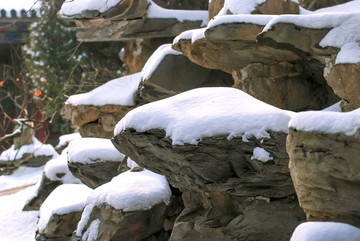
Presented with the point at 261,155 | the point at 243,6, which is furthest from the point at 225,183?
the point at 243,6

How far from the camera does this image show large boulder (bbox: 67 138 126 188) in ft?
21.2

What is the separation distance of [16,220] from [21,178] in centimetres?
315

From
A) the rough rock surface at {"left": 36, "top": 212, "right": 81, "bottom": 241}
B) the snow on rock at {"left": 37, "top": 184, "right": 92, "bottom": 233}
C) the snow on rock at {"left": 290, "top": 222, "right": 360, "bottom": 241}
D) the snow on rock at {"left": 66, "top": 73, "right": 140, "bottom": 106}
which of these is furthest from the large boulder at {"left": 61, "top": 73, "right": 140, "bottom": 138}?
the snow on rock at {"left": 290, "top": 222, "right": 360, "bottom": 241}

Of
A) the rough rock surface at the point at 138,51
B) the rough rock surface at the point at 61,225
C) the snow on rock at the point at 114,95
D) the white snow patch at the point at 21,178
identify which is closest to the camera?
the rough rock surface at the point at 61,225

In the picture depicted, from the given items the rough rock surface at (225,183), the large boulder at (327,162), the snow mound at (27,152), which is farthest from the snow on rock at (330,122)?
the snow mound at (27,152)

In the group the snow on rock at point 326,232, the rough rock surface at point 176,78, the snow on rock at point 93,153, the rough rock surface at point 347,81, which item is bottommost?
the snow on rock at point 93,153

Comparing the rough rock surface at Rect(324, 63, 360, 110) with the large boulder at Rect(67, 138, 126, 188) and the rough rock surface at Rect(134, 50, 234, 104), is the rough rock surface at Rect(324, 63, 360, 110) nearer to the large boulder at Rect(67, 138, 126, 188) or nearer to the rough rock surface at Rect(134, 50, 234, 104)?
the rough rock surface at Rect(134, 50, 234, 104)

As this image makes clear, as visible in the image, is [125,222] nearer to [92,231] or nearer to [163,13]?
[92,231]

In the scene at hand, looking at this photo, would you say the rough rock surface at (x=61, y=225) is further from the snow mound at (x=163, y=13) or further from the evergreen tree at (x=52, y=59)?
the evergreen tree at (x=52, y=59)

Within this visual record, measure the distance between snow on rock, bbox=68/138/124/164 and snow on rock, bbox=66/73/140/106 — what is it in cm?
124

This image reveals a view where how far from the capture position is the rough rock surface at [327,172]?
261 centimetres

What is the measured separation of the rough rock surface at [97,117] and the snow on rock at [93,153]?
1.28 metres

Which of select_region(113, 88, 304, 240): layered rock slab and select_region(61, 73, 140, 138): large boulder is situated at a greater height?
select_region(113, 88, 304, 240): layered rock slab

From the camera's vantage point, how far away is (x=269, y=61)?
16.0ft
